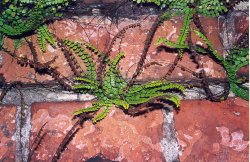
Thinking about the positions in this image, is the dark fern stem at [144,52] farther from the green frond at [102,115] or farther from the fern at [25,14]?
the fern at [25,14]

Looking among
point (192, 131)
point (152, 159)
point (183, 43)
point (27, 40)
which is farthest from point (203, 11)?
point (27, 40)

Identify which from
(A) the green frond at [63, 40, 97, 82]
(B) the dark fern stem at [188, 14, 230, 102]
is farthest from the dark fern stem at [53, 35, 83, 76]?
(B) the dark fern stem at [188, 14, 230, 102]

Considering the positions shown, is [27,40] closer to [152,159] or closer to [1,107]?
[1,107]

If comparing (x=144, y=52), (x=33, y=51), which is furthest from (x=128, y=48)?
(x=33, y=51)

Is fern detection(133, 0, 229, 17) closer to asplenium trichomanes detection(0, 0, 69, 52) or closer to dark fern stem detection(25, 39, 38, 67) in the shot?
asplenium trichomanes detection(0, 0, 69, 52)

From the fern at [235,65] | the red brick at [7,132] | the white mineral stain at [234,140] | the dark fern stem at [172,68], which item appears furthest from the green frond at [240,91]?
the red brick at [7,132]

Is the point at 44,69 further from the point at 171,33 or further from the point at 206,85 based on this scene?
the point at 206,85
